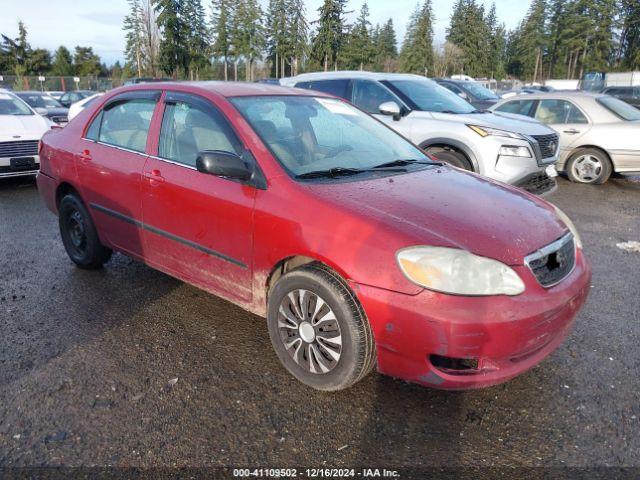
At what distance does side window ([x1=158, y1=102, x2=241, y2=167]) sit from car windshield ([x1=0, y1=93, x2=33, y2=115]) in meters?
7.35

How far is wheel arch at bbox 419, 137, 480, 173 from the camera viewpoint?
6570 millimetres

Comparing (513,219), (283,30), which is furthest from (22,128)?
(283,30)

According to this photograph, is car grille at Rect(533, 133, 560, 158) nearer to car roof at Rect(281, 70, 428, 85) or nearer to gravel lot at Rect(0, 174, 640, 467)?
car roof at Rect(281, 70, 428, 85)

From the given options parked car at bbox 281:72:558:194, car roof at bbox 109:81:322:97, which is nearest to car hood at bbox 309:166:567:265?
car roof at bbox 109:81:322:97

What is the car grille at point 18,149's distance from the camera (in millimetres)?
7980

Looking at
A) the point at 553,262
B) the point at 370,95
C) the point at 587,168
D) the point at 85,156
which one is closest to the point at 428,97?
the point at 370,95

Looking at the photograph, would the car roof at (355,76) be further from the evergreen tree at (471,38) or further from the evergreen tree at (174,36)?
the evergreen tree at (471,38)

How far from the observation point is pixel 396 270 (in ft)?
7.97

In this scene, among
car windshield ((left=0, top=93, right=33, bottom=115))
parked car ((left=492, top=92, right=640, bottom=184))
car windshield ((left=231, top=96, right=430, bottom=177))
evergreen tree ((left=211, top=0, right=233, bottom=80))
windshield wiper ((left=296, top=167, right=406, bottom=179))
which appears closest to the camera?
windshield wiper ((left=296, top=167, right=406, bottom=179))

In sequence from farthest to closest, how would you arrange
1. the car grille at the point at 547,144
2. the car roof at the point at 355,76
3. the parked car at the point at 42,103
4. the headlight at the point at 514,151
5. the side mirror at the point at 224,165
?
the parked car at the point at 42,103 < the car roof at the point at 355,76 < the car grille at the point at 547,144 < the headlight at the point at 514,151 < the side mirror at the point at 224,165

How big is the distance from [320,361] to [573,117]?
8.38 meters

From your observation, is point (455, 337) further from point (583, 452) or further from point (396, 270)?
point (583, 452)

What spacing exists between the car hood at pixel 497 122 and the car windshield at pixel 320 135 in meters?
3.06

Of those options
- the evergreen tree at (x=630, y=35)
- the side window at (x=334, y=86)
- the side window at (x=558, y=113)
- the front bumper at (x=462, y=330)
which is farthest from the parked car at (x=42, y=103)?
the evergreen tree at (x=630, y=35)
